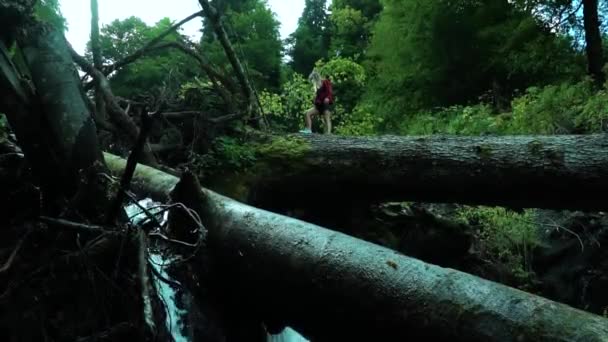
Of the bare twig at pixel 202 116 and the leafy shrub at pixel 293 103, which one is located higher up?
the leafy shrub at pixel 293 103

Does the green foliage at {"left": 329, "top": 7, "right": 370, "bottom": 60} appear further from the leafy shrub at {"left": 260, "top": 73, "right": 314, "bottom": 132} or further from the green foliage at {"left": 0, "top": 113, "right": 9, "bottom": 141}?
the green foliage at {"left": 0, "top": 113, "right": 9, "bottom": 141}

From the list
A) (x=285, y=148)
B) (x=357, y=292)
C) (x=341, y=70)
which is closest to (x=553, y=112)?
(x=285, y=148)

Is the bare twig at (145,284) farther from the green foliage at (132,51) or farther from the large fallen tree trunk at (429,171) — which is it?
the green foliage at (132,51)

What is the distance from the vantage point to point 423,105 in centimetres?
1655

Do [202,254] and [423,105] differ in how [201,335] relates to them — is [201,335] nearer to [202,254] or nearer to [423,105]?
[202,254]

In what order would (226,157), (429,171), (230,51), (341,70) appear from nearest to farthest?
(429,171) → (226,157) → (230,51) → (341,70)

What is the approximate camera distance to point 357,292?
2584 mm

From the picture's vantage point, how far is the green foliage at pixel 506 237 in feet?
22.9

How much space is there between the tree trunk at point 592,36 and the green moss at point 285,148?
32.0 feet

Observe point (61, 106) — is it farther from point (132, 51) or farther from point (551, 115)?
point (132, 51)

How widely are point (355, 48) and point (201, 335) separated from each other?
24.1 meters

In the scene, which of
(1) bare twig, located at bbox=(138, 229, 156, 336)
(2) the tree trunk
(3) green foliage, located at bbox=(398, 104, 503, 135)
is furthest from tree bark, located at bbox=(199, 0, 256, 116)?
(2) the tree trunk

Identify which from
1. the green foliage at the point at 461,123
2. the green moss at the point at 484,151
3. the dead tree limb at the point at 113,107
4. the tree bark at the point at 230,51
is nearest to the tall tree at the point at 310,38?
the green foliage at the point at 461,123

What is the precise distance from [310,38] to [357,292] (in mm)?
27424
